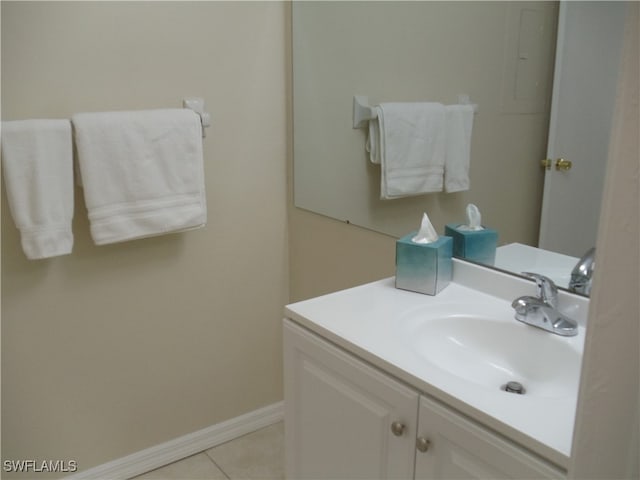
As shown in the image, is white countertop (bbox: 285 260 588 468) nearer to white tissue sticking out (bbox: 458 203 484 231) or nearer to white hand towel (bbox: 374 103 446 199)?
white tissue sticking out (bbox: 458 203 484 231)

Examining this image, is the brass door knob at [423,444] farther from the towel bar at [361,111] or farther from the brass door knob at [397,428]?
the towel bar at [361,111]

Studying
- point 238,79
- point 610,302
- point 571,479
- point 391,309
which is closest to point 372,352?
point 391,309

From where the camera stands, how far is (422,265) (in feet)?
4.88

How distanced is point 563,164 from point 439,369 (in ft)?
2.11

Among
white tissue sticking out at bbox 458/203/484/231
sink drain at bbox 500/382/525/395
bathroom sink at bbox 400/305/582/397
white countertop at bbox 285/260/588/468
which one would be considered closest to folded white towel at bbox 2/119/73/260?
white countertop at bbox 285/260/588/468

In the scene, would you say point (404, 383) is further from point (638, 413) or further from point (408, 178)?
point (408, 178)

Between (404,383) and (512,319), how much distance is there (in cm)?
36

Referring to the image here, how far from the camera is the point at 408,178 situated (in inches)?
72.4

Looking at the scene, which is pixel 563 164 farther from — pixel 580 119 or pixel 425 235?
pixel 425 235

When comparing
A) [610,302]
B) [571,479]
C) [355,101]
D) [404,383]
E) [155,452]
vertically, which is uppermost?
[355,101]

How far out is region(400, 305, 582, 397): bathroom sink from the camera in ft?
4.04

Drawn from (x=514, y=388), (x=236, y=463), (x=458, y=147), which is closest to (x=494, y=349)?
(x=514, y=388)

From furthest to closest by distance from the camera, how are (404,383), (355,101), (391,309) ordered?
1. (355,101)
2. (391,309)
3. (404,383)

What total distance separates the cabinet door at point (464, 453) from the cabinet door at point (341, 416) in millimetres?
35
